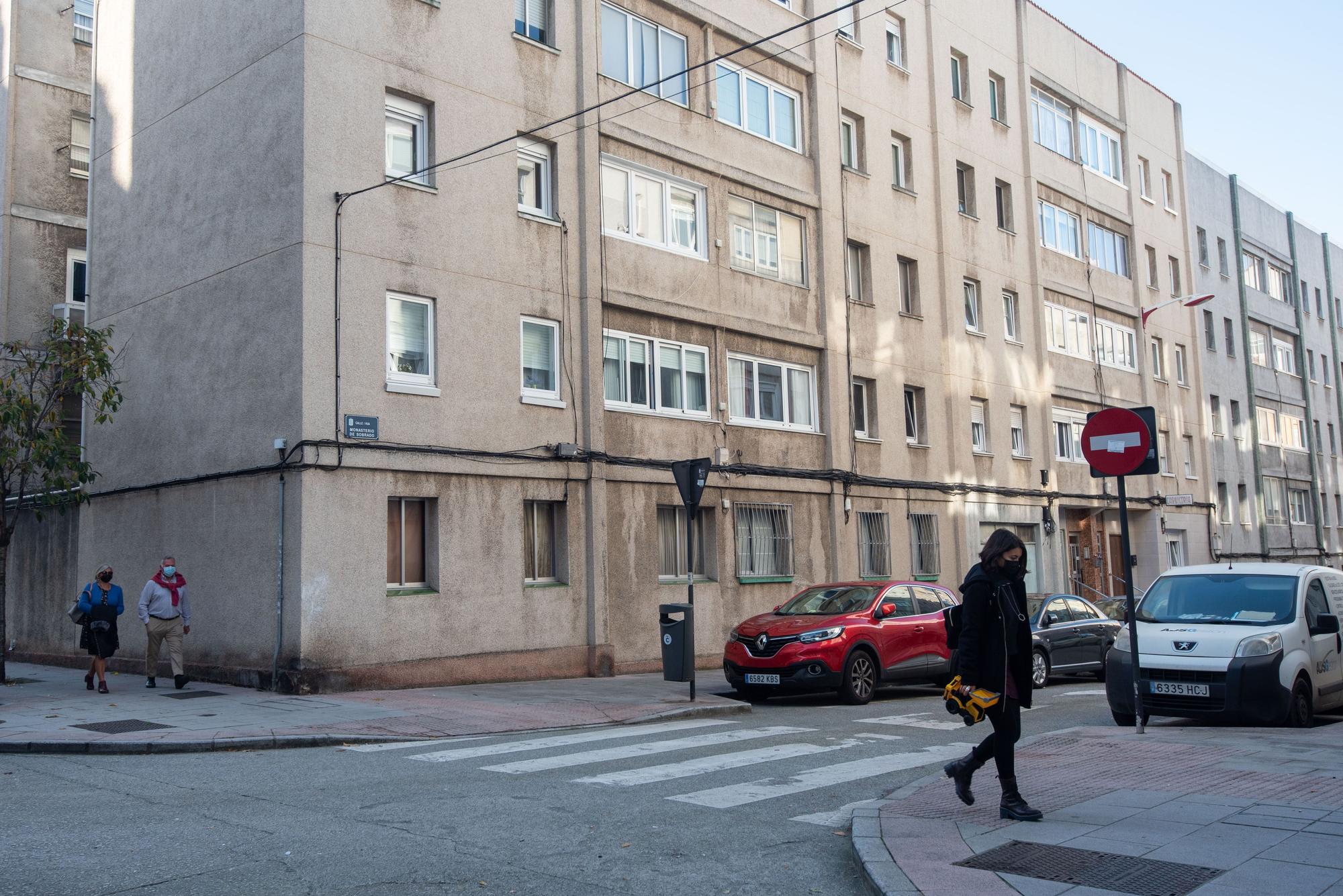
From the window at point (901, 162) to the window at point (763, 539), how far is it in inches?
366

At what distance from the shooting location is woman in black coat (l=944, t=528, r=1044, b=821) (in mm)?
7023

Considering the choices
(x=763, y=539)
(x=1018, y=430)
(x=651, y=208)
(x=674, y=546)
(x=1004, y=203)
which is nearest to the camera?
(x=674, y=546)

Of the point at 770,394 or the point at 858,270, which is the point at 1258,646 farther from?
the point at 858,270

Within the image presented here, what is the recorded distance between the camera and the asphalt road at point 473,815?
5984 mm

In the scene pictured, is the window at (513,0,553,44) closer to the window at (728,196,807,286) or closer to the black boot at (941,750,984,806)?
the window at (728,196,807,286)

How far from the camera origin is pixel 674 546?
67.4 feet

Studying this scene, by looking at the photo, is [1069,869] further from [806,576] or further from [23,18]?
[23,18]

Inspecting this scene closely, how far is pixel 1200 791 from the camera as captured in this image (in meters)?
7.87

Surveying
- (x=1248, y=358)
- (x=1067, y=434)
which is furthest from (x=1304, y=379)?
(x=1067, y=434)

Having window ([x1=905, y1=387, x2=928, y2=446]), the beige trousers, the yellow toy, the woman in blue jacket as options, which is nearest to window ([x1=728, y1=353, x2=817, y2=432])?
window ([x1=905, y1=387, x2=928, y2=446])

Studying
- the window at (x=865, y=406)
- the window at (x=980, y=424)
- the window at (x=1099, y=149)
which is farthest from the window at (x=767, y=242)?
the window at (x=1099, y=149)

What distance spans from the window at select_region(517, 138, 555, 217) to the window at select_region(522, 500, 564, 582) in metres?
4.50

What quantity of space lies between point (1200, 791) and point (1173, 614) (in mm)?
4943

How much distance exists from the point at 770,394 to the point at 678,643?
30.5 feet
